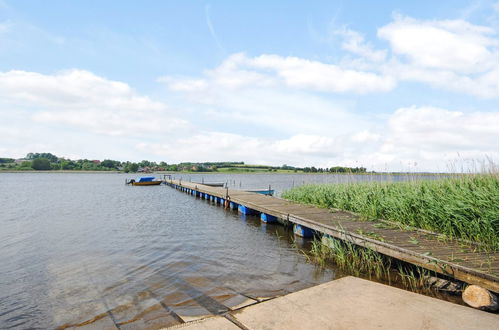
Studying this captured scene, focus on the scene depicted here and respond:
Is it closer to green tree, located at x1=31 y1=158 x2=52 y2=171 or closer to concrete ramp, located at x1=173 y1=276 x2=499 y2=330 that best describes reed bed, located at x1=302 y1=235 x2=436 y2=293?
concrete ramp, located at x1=173 y1=276 x2=499 y2=330

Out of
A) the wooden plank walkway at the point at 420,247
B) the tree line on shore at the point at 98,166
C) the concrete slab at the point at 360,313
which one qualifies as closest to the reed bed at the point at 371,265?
the wooden plank walkway at the point at 420,247

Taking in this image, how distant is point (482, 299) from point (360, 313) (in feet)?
7.33

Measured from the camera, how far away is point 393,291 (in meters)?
4.91

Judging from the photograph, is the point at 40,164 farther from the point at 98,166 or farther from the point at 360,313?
the point at 360,313

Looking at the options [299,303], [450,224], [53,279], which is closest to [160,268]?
[53,279]

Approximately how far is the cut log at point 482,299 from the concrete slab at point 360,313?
705 mm

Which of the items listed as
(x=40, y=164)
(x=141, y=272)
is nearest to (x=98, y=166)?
(x=40, y=164)

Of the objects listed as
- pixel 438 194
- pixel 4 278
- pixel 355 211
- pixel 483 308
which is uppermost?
pixel 438 194

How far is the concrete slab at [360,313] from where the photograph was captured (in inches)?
147

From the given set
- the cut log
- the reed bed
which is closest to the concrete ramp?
the cut log

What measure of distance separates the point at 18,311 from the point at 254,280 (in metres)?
4.83

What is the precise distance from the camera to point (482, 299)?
15.3 ft

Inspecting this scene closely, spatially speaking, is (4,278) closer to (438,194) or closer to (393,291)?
(393,291)

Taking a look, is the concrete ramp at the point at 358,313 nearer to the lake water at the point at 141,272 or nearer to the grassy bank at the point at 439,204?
the lake water at the point at 141,272
